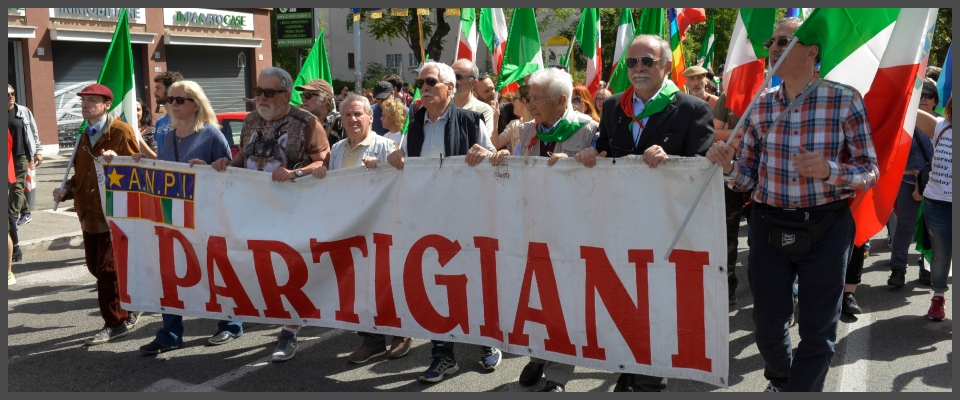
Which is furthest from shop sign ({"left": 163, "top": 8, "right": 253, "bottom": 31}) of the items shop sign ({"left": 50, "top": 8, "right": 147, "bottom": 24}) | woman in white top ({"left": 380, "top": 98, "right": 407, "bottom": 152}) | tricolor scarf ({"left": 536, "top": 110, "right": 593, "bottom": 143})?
tricolor scarf ({"left": 536, "top": 110, "right": 593, "bottom": 143})

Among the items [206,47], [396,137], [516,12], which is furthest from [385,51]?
[396,137]

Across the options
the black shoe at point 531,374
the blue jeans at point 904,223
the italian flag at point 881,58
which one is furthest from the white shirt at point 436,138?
the blue jeans at point 904,223

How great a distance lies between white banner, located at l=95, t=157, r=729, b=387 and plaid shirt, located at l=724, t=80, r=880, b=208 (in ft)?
0.95

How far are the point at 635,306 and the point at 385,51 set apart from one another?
5167 centimetres

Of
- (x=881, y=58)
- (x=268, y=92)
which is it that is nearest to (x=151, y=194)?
(x=268, y=92)

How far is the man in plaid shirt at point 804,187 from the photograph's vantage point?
3.76 m

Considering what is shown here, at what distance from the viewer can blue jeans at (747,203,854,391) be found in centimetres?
387

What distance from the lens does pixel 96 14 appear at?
24.4m

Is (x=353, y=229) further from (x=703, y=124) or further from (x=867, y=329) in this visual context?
(x=867, y=329)

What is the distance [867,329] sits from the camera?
5.99 m

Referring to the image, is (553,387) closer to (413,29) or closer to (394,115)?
A: (394,115)

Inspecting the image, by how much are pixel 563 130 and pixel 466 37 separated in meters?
6.45

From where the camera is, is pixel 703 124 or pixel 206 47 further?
pixel 206 47

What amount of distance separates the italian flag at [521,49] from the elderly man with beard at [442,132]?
454 centimetres
